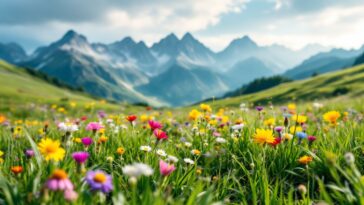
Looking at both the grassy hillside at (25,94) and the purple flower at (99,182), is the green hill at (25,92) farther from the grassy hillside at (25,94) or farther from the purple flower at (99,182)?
the purple flower at (99,182)

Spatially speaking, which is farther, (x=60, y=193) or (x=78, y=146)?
(x=78, y=146)

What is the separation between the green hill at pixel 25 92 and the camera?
66944mm

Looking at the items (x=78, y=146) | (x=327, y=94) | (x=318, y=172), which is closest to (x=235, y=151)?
(x=318, y=172)

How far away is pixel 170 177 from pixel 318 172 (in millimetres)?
1859

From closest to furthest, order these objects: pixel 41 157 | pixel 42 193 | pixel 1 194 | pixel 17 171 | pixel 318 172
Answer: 1. pixel 42 193
2. pixel 17 171
3. pixel 1 194
4. pixel 41 157
5. pixel 318 172

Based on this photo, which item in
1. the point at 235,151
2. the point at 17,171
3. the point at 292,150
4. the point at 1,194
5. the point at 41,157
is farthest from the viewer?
the point at 235,151

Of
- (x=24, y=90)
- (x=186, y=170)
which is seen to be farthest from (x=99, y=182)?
(x=24, y=90)

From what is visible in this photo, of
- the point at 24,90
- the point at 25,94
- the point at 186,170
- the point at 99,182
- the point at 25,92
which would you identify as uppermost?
the point at 24,90

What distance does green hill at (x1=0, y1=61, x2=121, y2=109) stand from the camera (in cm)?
6694

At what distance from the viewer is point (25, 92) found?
10169 cm

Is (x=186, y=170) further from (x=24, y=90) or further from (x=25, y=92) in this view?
(x=24, y=90)

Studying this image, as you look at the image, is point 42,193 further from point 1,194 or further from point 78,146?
point 78,146

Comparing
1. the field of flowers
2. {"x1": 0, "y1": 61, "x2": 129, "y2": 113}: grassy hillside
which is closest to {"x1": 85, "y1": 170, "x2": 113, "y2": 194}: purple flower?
the field of flowers

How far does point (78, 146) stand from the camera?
539cm
